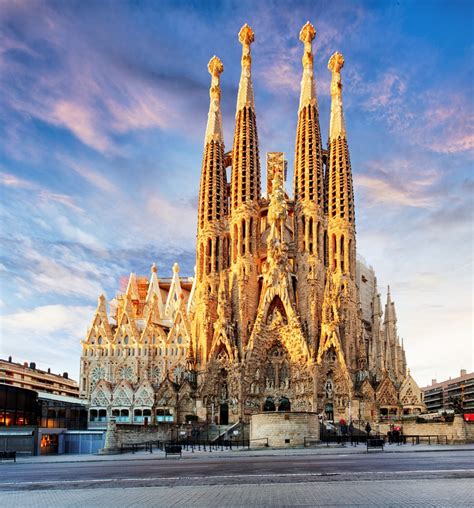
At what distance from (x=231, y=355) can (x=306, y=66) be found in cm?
4676

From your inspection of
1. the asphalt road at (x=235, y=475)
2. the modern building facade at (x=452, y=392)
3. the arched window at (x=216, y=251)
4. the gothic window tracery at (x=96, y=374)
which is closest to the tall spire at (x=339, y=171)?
the arched window at (x=216, y=251)

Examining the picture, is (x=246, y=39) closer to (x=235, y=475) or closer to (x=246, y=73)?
(x=246, y=73)

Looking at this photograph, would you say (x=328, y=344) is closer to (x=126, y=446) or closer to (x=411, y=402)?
(x=411, y=402)

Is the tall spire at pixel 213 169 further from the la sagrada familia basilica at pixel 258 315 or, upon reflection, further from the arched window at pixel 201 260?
the arched window at pixel 201 260

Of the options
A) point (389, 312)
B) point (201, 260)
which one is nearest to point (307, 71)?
point (201, 260)

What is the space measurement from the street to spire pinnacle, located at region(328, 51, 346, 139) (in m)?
73.9

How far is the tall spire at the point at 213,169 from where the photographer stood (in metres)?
94.6

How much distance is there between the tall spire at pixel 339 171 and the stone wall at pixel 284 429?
47.5 meters

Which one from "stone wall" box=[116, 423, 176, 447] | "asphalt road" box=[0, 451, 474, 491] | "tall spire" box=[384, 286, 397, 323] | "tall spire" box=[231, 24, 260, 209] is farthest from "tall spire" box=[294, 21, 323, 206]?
"asphalt road" box=[0, 451, 474, 491]

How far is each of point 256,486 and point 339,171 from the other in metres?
77.7

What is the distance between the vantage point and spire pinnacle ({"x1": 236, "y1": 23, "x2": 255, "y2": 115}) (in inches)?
3853

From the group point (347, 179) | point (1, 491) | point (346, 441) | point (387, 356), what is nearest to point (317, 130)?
point (347, 179)

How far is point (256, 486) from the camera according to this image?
20172 millimetres

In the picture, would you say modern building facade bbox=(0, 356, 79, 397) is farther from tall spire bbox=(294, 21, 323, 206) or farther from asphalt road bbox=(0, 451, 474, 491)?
asphalt road bbox=(0, 451, 474, 491)
